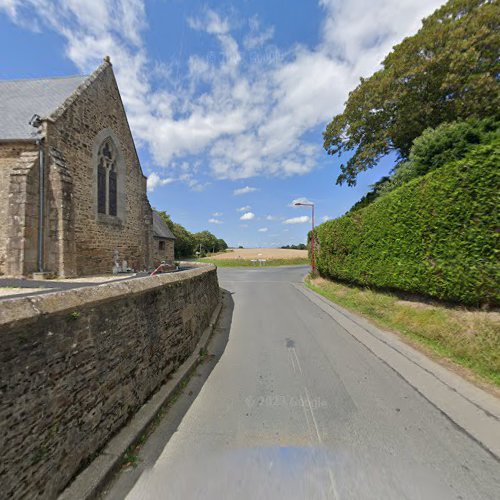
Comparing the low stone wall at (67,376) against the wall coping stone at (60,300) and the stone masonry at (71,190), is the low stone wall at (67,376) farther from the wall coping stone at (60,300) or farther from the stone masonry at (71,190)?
the stone masonry at (71,190)

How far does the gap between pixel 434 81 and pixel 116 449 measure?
18.4m

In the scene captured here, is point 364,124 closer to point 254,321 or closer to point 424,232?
point 424,232

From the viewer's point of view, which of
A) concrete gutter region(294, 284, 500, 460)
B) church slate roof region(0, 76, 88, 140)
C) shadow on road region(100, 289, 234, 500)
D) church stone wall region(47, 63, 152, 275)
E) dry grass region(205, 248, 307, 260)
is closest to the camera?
shadow on road region(100, 289, 234, 500)

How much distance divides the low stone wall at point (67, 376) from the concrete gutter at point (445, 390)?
3.90 metres

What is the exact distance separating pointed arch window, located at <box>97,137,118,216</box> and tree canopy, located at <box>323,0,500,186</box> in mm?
15039

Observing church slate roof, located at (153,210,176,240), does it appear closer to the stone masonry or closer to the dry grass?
the stone masonry

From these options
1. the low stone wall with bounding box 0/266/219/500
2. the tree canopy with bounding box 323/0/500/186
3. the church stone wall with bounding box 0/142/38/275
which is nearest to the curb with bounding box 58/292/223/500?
the low stone wall with bounding box 0/266/219/500

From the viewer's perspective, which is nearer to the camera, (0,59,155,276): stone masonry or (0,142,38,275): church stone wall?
(0,142,38,275): church stone wall

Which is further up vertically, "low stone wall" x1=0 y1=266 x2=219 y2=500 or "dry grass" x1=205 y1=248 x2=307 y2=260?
"dry grass" x1=205 y1=248 x2=307 y2=260

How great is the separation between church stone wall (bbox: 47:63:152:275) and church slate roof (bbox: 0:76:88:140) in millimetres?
809

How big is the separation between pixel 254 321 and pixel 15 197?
31.0ft

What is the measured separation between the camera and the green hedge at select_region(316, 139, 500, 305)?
534 cm

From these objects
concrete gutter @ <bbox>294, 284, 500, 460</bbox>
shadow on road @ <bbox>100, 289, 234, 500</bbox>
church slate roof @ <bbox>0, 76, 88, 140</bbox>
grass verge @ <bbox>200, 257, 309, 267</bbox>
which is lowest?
concrete gutter @ <bbox>294, 284, 500, 460</bbox>

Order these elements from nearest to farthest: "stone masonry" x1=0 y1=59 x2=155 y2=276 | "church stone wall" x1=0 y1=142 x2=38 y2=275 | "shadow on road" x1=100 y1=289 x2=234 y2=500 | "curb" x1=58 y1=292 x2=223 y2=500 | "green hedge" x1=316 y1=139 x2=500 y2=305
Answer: "curb" x1=58 y1=292 x2=223 y2=500 → "shadow on road" x1=100 y1=289 x2=234 y2=500 → "green hedge" x1=316 y1=139 x2=500 y2=305 → "church stone wall" x1=0 y1=142 x2=38 y2=275 → "stone masonry" x1=0 y1=59 x2=155 y2=276
